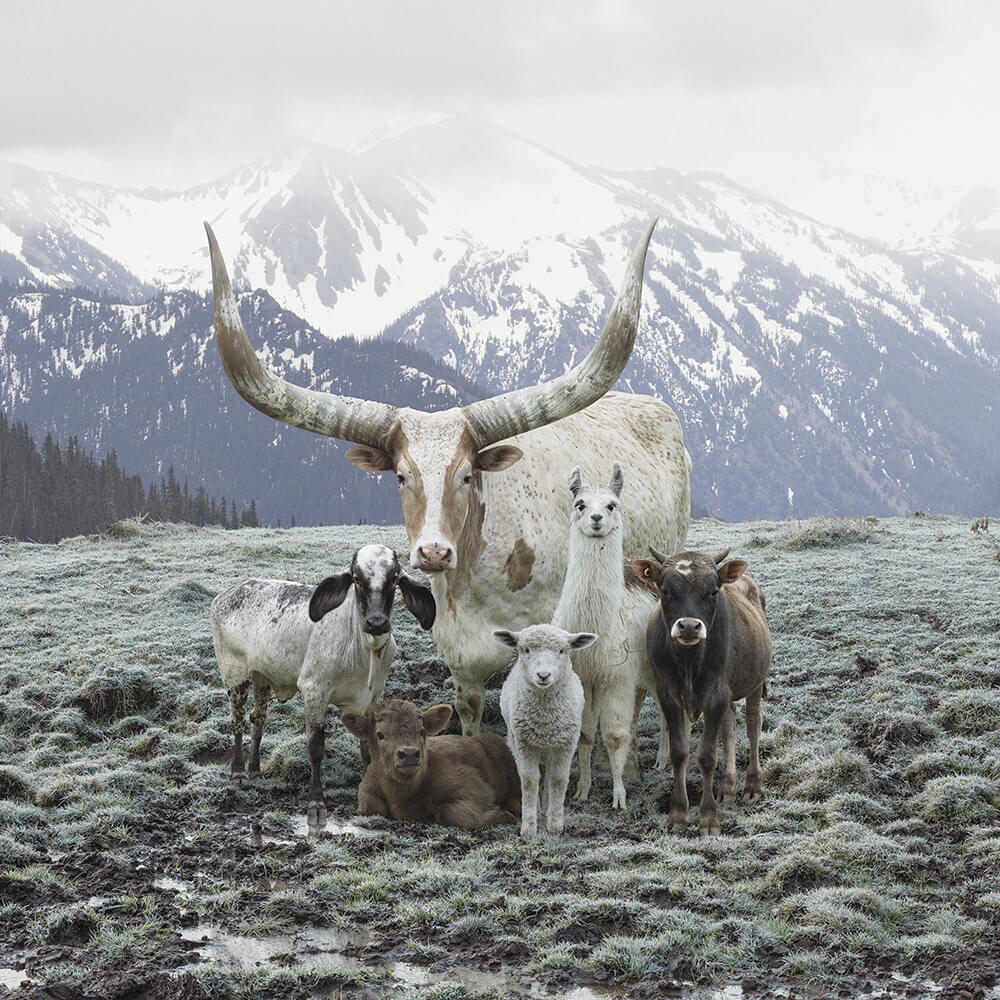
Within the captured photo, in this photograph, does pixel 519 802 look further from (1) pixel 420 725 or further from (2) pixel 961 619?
(2) pixel 961 619

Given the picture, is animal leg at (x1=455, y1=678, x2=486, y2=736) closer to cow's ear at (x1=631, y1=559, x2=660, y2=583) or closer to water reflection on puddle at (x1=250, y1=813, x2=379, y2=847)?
water reflection on puddle at (x1=250, y1=813, x2=379, y2=847)

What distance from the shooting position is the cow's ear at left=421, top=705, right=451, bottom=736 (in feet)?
31.4

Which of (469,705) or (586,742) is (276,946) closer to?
(586,742)

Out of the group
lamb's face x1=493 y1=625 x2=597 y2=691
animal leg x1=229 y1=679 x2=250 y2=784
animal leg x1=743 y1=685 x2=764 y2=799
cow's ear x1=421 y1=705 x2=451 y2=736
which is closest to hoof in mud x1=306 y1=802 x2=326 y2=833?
cow's ear x1=421 y1=705 x2=451 y2=736

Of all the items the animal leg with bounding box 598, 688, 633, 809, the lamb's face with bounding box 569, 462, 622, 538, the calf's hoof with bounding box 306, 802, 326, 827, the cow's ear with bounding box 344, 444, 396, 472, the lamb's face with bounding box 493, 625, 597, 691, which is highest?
the cow's ear with bounding box 344, 444, 396, 472

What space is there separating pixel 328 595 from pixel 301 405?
5.44ft

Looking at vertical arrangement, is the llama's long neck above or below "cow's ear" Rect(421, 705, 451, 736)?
above

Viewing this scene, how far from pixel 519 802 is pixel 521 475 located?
Answer: 2.99 m

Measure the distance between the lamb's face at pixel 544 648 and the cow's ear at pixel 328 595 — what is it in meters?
1.45

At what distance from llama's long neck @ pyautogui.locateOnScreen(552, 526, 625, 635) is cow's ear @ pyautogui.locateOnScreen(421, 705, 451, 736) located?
4.13 ft

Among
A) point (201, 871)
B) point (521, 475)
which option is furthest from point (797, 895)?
point (521, 475)

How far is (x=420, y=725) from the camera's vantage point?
30.8 feet

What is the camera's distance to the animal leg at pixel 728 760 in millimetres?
9484

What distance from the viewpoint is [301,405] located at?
9.69 metres
